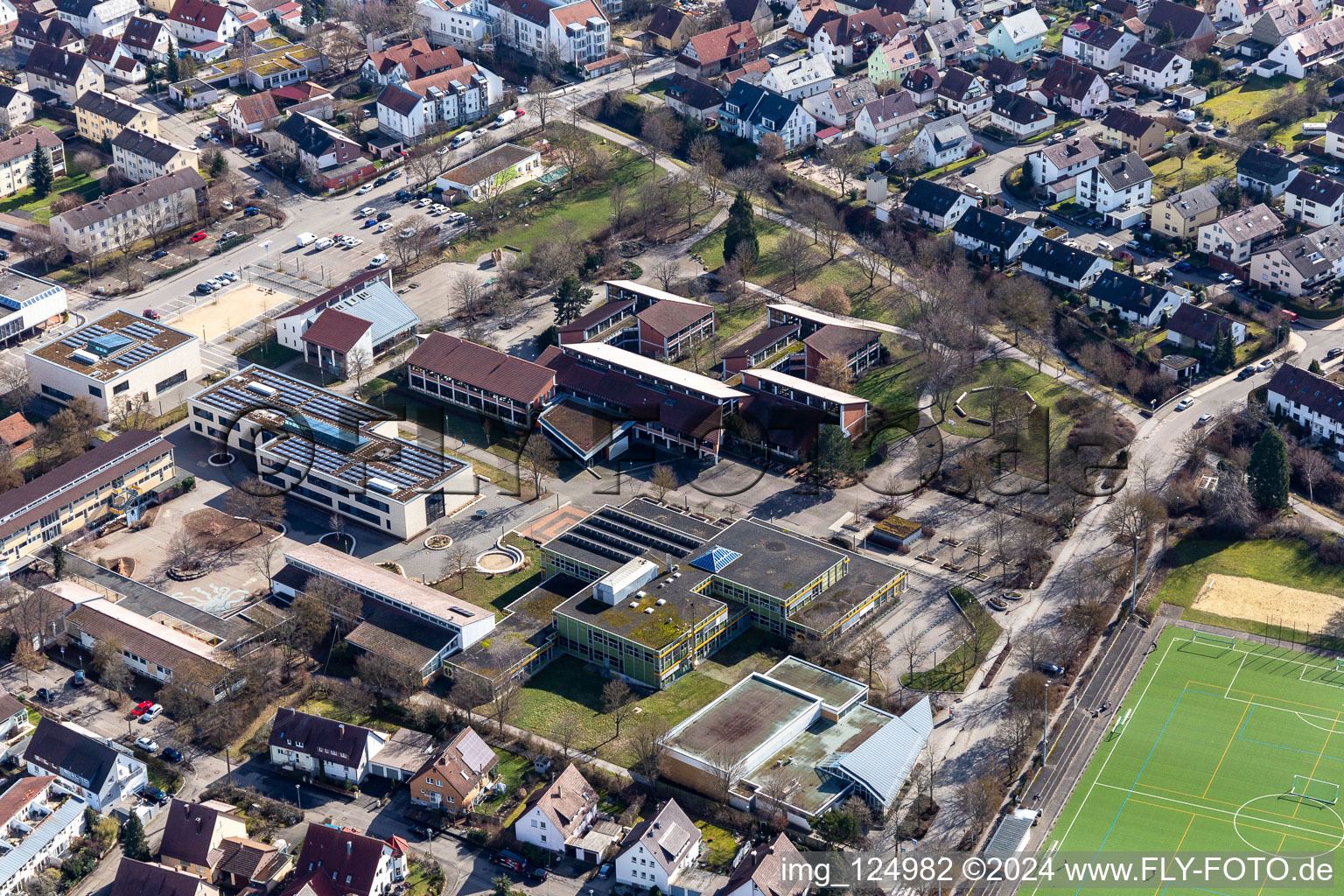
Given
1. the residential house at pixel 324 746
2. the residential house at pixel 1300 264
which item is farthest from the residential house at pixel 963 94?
the residential house at pixel 324 746

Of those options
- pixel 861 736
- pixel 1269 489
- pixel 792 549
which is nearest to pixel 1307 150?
pixel 1269 489

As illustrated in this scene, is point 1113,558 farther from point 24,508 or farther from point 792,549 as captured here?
point 24,508

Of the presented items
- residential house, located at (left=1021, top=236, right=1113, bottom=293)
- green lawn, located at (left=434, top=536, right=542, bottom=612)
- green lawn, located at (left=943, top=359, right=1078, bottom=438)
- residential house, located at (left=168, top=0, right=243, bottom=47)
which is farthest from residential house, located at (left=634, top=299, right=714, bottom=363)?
residential house, located at (left=168, top=0, right=243, bottom=47)

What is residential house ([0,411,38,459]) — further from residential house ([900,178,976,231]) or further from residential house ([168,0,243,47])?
residential house ([900,178,976,231])

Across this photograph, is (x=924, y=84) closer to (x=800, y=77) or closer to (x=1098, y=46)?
(x=800, y=77)

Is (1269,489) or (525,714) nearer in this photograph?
(525,714)

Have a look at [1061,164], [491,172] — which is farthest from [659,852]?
[1061,164]
